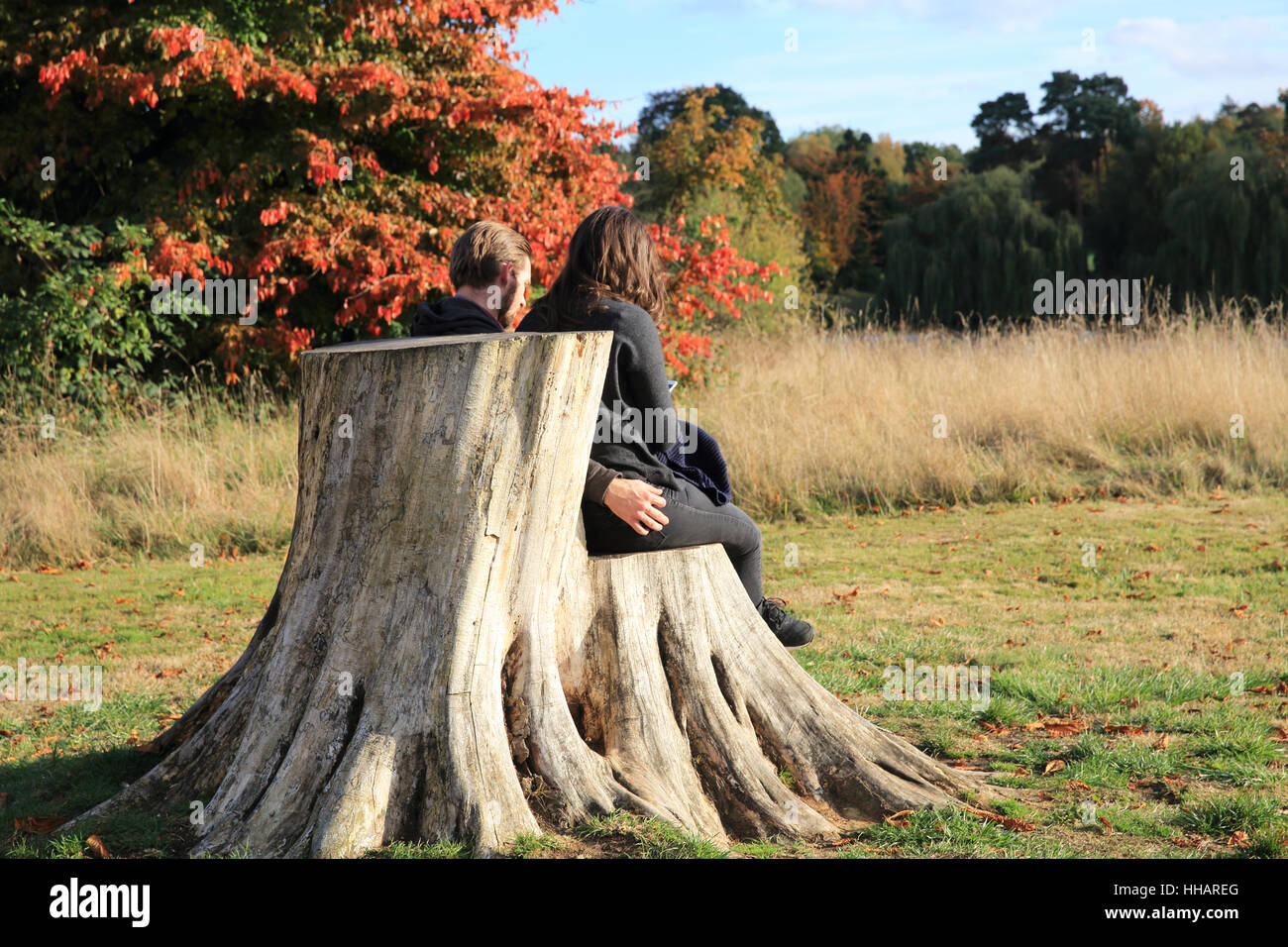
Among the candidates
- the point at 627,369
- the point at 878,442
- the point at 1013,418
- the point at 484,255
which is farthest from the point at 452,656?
the point at 1013,418

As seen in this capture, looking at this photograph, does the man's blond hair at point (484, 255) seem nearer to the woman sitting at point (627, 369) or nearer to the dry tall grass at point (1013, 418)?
the woman sitting at point (627, 369)

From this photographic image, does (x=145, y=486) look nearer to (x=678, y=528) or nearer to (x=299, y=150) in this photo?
(x=299, y=150)

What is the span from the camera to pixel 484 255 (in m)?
3.92

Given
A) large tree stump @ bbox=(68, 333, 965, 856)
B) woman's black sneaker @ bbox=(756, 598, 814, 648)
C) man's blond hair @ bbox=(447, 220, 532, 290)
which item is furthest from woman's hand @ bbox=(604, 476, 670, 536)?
man's blond hair @ bbox=(447, 220, 532, 290)

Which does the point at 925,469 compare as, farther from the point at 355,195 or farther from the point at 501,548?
the point at 501,548

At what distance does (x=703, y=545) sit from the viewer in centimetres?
363

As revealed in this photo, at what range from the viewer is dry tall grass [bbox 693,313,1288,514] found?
33.7 ft

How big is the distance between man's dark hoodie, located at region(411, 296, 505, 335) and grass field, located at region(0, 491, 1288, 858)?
5.82ft

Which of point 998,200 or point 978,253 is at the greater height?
point 998,200

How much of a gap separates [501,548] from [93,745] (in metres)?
2.25

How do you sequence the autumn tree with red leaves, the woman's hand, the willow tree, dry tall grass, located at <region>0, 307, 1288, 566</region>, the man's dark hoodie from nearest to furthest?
the woman's hand
the man's dark hoodie
dry tall grass, located at <region>0, 307, 1288, 566</region>
the autumn tree with red leaves
the willow tree

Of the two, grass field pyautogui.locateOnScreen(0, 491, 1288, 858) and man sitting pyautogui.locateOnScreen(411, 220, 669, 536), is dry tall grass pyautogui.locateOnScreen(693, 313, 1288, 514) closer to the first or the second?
grass field pyautogui.locateOnScreen(0, 491, 1288, 858)

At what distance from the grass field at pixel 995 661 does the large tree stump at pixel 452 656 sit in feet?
0.56

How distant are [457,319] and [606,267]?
635mm
